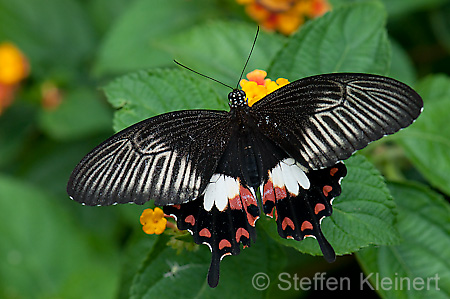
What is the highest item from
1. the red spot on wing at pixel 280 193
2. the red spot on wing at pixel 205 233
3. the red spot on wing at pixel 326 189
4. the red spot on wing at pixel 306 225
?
the red spot on wing at pixel 280 193

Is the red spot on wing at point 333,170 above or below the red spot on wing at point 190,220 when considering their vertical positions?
above

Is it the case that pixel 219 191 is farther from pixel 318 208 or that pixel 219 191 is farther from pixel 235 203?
pixel 318 208

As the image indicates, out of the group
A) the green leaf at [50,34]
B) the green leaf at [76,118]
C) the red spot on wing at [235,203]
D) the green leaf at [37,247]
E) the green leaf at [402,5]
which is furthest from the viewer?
the green leaf at [50,34]

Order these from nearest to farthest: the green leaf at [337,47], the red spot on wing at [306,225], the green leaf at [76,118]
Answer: the red spot on wing at [306,225]
the green leaf at [337,47]
the green leaf at [76,118]

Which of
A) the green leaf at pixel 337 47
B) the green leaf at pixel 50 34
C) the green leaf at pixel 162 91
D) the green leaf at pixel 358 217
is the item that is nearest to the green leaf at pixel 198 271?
the green leaf at pixel 358 217

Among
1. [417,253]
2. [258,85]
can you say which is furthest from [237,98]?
[417,253]

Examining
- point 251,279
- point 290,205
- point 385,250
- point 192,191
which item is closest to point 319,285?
point 385,250

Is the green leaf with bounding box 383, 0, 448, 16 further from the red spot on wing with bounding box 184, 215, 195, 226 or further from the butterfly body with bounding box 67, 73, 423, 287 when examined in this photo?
the red spot on wing with bounding box 184, 215, 195, 226

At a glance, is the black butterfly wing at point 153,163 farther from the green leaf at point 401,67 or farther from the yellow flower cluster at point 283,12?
the green leaf at point 401,67
